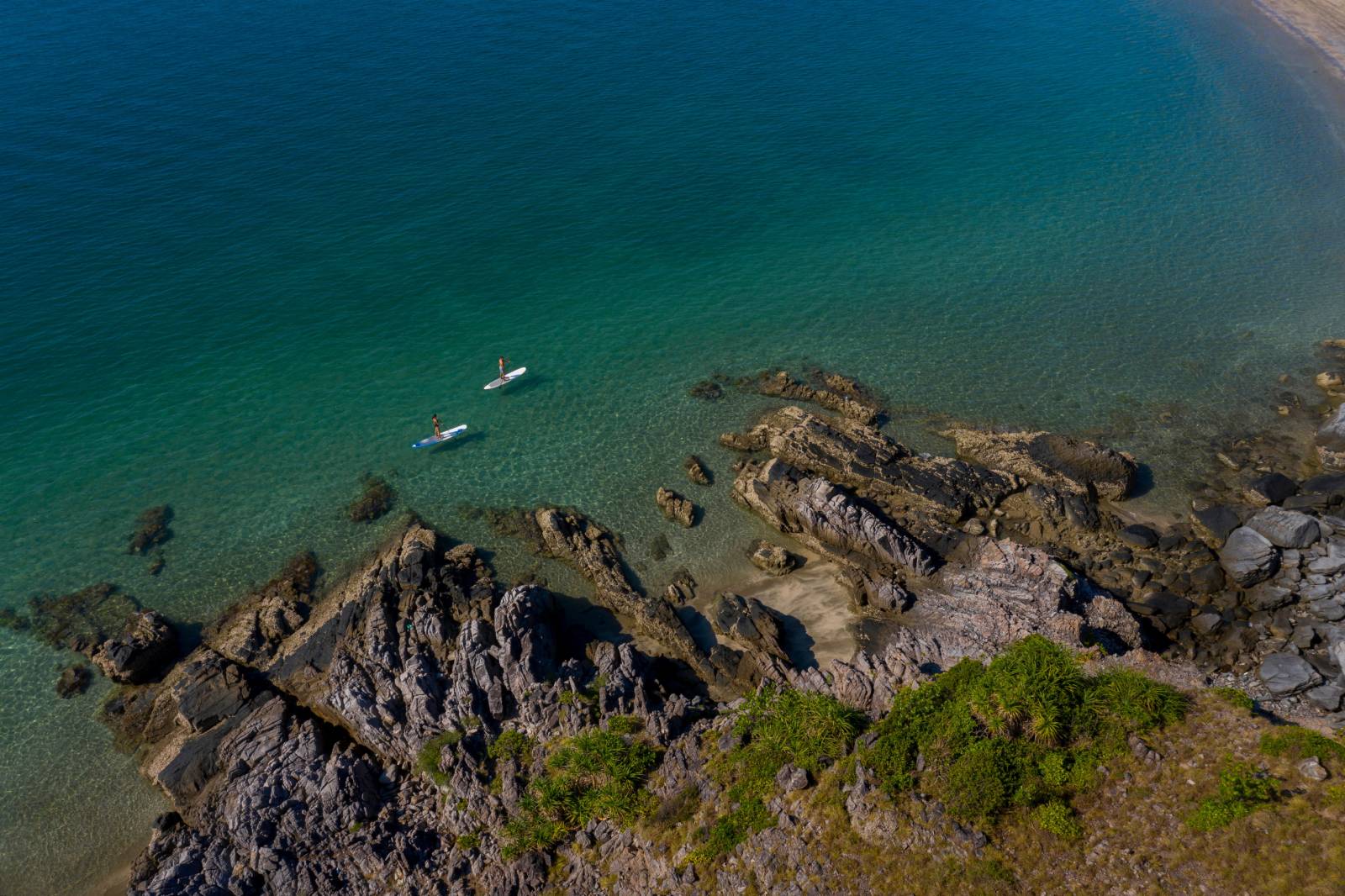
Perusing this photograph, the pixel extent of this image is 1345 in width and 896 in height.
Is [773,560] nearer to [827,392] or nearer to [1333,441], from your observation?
[827,392]

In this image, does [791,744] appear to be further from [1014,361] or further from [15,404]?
[15,404]

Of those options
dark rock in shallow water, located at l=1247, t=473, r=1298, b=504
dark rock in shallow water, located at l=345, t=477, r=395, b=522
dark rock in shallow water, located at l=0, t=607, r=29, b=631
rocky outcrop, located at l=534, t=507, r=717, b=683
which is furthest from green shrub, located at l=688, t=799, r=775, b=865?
dark rock in shallow water, located at l=0, t=607, r=29, b=631

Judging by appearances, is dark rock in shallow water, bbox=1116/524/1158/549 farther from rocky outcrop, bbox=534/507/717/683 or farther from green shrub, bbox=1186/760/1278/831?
rocky outcrop, bbox=534/507/717/683

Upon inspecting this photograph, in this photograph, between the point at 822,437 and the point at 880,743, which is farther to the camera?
the point at 822,437

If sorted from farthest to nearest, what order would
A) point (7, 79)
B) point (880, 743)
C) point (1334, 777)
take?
point (7, 79)
point (880, 743)
point (1334, 777)

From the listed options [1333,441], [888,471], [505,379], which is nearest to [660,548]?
[888,471]

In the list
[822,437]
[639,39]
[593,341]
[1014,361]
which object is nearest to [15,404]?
[593,341]
